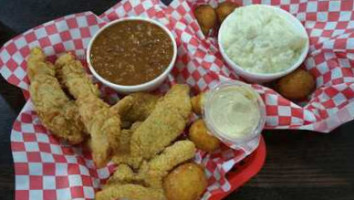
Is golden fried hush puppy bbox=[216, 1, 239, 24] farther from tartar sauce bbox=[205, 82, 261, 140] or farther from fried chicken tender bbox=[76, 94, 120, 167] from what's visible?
fried chicken tender bbox=[76, 94, 120, 167]

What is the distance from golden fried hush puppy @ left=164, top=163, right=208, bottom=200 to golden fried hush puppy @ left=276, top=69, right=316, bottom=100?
2.06 ft

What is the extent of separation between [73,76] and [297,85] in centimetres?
112

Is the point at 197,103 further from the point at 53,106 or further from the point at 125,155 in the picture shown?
the point at 53,106

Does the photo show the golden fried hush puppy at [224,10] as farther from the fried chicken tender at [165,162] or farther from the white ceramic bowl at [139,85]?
the fried chicken tender at [165,162]

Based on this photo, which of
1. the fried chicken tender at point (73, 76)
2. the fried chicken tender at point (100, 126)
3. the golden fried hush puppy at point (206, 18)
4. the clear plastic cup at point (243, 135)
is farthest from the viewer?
the golden fried hush puppy at point (206, 18)

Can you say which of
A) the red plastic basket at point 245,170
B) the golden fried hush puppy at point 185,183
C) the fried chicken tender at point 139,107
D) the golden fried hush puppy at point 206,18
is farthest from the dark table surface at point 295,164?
the golden fried hush puppy at point 206,18

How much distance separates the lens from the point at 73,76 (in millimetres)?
2135

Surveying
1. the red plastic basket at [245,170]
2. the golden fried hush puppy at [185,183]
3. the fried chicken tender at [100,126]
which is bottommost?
the red plastic basket at [245,170]

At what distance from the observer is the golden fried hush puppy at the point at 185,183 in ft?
6.15

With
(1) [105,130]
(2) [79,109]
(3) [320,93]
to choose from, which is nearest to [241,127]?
(3) [320,93]

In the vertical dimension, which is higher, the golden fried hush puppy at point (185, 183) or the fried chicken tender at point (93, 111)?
the fried chicken tender at point (93, 111)

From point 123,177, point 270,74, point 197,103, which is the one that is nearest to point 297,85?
point 270,74

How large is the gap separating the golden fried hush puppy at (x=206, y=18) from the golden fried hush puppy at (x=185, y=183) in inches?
32.1

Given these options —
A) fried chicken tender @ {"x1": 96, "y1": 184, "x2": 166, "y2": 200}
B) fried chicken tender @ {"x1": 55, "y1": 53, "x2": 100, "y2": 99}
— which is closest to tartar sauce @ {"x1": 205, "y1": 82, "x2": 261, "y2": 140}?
fried chicken tender @ {"x1": 96, "y1": 184, "x2": 166, "y2": 200}
